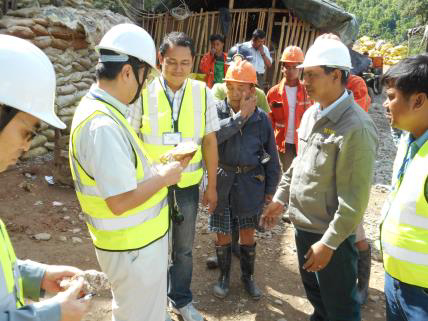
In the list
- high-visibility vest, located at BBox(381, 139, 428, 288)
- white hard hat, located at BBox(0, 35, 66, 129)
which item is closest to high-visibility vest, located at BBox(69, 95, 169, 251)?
white hard hat, located at BBox(0, 35, 66, 129)

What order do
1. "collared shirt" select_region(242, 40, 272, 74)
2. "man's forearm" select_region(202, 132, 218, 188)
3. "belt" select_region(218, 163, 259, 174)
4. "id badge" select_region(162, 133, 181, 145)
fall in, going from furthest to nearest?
"collared shirt" select_region(242, 40, 272, 74) → "belt" select_region(218, 163, 259, 174) → "man's forearm" select_region(202, 132, 218, 188) → "id badge" select_region(162, 133, 181, 145)

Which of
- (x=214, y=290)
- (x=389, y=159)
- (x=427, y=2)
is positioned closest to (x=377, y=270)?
(x=214, y=290)

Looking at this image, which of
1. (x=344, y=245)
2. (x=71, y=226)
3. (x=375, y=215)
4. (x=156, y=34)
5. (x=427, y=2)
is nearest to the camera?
(x=344, y=245)

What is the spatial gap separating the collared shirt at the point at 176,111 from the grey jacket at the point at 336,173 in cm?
73

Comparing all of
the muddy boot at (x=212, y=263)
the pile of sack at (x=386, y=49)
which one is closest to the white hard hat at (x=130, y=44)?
the muddy boot at (x=212, y=263)

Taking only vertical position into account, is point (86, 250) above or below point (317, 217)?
below

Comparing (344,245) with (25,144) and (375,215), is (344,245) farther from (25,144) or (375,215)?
(375,215)

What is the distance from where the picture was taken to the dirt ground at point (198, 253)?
3.37m

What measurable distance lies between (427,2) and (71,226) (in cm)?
2961

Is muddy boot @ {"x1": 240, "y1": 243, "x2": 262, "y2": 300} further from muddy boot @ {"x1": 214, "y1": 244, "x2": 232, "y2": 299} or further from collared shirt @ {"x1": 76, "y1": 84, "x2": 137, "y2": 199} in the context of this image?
collared shirt @ {"x1": 76, "y1": 84, "x2": 137, "y2": 199}

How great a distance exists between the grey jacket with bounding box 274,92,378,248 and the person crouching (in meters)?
0.79

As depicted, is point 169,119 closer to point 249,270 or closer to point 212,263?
point 249,270

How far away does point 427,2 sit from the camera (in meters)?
26.8

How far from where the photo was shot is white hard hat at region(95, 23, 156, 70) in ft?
6.29
